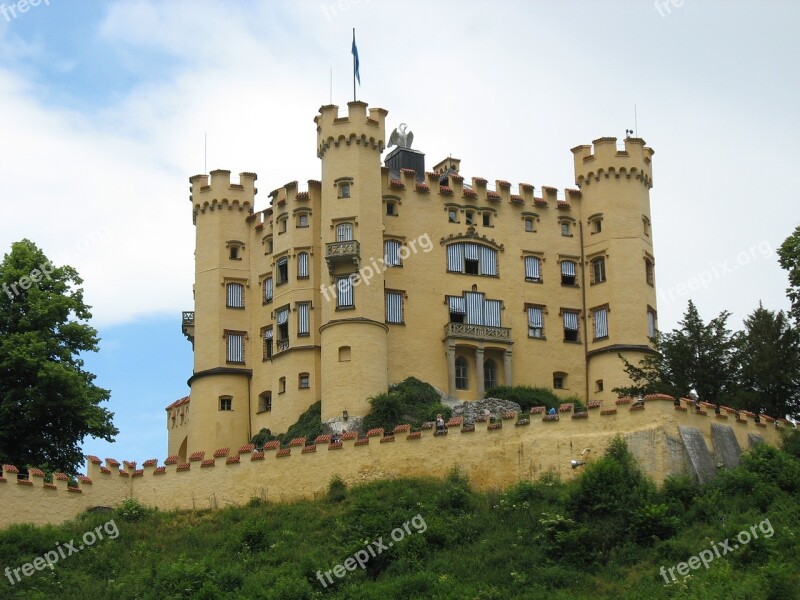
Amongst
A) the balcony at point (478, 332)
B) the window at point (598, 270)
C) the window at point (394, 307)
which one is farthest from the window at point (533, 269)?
the window at point (394, 307)

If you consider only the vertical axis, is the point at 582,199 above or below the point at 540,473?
above

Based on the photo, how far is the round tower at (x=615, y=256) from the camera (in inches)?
2785

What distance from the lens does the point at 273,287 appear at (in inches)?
2808

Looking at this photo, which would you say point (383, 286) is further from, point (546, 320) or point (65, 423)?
point (65, 423)

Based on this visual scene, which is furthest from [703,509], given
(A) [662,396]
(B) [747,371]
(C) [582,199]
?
(C) [582,199]

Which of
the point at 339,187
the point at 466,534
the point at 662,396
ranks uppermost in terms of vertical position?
the point at 339,187

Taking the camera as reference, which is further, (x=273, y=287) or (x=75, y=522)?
(x=273, y=287)

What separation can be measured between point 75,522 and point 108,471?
113 inches

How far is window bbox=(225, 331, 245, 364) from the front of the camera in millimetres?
71500

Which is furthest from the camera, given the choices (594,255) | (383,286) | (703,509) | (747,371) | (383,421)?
(594,255)
